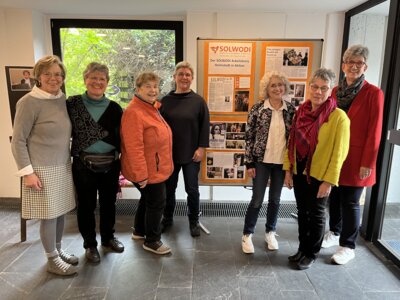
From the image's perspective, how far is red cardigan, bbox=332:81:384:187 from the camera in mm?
1974

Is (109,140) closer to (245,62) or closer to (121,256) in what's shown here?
(121,256)

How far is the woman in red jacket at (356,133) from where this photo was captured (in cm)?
198

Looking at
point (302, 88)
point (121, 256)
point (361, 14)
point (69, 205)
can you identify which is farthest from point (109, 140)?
point (361, 14)

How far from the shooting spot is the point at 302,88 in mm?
2746

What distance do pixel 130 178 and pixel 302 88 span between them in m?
1.82

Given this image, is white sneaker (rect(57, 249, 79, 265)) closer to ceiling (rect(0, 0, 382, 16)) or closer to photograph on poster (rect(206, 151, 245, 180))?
photograph on poster (rect(206, 151, 245, 180))

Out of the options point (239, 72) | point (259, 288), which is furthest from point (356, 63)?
point (259, 288)

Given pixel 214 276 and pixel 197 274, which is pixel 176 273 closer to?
pixel 197 274

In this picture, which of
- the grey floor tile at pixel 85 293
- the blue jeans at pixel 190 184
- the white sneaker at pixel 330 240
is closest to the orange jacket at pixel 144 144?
the blue jeans at pixel 190 184

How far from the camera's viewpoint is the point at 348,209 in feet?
7.04

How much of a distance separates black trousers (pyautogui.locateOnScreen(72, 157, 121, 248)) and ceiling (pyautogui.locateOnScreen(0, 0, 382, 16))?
5.30 ft

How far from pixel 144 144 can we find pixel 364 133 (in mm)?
1556

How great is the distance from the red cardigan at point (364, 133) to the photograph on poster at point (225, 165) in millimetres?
1014

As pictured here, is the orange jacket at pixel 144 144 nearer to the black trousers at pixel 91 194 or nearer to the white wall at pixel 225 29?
the black trousers at pixel 91 194
